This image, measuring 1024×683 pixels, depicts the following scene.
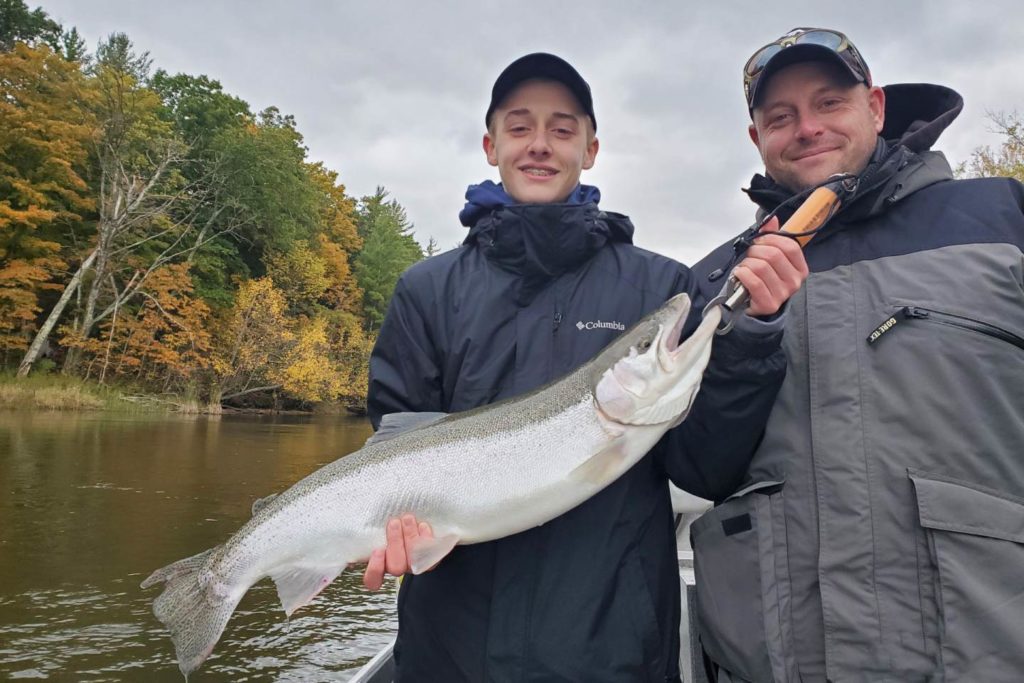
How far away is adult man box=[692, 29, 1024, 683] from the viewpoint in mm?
1902

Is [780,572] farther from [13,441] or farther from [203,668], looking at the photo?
[13,441]

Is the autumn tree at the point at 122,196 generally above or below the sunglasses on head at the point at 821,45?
above

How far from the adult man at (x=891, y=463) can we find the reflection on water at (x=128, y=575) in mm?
4704

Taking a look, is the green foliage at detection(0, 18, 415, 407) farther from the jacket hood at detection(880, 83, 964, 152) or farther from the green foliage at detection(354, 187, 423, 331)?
the jacket hood at detection(880, 83, 964, 152)

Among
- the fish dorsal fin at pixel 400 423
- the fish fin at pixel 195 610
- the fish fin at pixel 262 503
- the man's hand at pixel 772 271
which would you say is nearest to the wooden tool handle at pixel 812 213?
the man's hand at pixel 772 271

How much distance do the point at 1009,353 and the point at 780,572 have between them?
948 mm

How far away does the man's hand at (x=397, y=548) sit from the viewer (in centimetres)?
244

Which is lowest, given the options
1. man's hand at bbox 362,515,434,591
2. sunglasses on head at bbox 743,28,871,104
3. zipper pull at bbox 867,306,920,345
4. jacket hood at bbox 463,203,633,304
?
man's hand at bbox 362,515,434,591

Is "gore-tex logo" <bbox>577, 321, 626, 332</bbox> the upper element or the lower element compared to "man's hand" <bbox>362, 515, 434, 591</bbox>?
upper

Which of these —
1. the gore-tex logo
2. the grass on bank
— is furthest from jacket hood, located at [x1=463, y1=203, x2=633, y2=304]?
the grass on bank

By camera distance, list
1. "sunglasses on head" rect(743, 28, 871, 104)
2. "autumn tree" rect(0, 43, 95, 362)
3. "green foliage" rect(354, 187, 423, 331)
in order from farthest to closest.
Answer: "green foliage" rect(354, 187, 423, 331), "autumn tree" rect(0, 43, 95, 362), "sunglasses on head" rect(743, 28, 871, 104)

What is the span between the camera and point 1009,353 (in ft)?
6.69

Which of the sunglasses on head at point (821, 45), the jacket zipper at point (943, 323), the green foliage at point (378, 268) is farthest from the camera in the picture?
the green foliage at point (378, 268)

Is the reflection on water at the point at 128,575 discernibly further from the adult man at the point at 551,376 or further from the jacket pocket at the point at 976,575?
the jacket pocket at the point at 976,575
